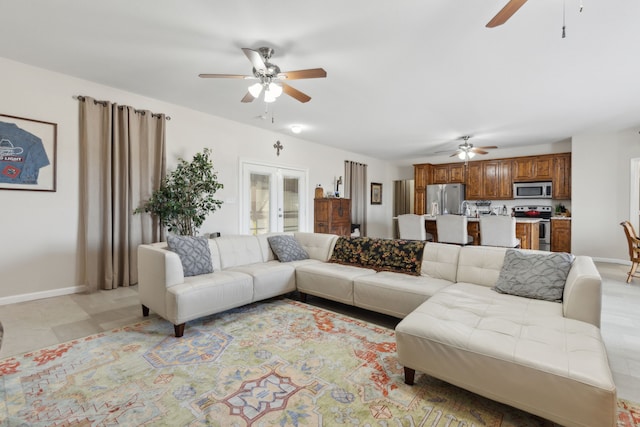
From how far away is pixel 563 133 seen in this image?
232 inches

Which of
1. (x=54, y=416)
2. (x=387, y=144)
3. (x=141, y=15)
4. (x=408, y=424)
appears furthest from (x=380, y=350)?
(x=387, y=144)

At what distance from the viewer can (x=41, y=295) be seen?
3.48 meters

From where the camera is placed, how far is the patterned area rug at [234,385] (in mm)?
1605

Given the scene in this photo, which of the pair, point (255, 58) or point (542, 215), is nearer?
point (255, 58)

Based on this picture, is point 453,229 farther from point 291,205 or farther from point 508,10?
point 508,10

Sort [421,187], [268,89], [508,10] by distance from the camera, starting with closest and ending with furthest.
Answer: [508,10], [268,89], [421,187]

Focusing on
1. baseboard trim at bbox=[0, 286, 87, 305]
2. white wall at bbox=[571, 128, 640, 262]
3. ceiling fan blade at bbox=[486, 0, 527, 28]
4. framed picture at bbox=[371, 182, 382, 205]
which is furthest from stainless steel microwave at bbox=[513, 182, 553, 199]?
baseboard trim at bbox=[0, 286, 87, 305]

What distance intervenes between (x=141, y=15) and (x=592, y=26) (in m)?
3.62

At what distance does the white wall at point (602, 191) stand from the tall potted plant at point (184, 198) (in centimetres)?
705

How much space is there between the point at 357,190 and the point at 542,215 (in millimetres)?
4270

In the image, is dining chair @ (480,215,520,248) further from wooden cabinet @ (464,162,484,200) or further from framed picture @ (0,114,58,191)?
framed picture @ (0,114,58,191)

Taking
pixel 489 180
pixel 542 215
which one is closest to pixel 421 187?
pixel 489 180

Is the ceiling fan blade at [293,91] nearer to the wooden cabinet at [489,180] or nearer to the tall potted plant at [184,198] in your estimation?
the tall potted plant at [184,198]

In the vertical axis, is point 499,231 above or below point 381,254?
above
